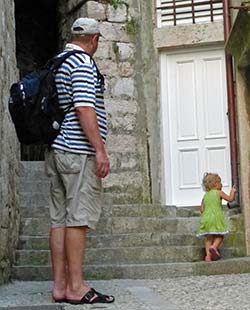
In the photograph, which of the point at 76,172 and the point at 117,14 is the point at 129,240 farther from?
the point at 117,14

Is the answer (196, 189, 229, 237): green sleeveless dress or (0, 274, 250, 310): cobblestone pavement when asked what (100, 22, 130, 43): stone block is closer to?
(196, 189, 229, 237): green sleeveless dress

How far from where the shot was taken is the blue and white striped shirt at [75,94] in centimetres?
424

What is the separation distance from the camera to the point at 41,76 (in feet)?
14.2

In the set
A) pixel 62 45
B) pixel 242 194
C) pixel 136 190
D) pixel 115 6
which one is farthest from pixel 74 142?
pixel 62 45

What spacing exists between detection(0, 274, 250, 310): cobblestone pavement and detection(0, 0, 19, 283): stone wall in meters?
0.34

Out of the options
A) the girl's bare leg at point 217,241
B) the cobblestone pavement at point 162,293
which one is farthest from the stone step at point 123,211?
the cobblestone pavement at point 162,293

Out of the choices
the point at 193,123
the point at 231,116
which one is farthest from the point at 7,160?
the point at 193,123

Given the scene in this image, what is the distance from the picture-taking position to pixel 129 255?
6.41m

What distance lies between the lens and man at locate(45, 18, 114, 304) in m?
4.20

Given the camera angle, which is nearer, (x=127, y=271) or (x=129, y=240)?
(x=127, y=271)

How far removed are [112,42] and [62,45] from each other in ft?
4.91

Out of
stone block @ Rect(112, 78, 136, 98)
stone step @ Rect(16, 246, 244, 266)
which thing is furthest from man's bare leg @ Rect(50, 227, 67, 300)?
stone block @ Rect(112, 78, 136, 98)

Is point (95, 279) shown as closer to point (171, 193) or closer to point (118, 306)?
point (118, 306)

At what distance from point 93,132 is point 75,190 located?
362 millimetres
